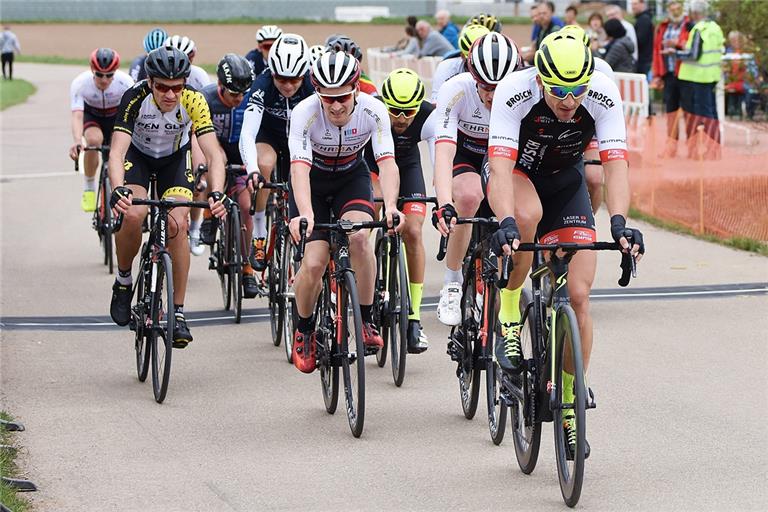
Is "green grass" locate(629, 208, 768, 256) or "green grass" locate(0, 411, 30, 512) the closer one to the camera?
"green grass" locate(0, 411, 30, 512)

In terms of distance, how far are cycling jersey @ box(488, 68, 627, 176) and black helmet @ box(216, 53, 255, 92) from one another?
14.4 feet

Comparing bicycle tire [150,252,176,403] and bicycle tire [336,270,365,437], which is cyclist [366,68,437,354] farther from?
bicycle tire [150,252,176,403]

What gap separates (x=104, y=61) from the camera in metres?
12.9

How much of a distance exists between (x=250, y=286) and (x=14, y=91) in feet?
98.1

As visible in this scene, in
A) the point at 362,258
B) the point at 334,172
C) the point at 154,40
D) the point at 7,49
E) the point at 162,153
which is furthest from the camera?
the point at 7,49

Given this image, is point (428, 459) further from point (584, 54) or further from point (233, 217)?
point (233, 217)

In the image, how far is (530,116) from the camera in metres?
6.61

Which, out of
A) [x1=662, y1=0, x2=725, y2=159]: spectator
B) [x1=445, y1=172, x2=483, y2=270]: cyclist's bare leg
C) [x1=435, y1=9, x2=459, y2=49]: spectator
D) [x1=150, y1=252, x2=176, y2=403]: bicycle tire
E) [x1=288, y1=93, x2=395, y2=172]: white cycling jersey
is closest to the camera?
[x1=288, y1=93, x2=395, y2=172]: white cycling jersey

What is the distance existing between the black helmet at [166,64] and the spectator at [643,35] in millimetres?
12591

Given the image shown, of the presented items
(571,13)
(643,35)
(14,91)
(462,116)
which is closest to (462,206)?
(462,116)

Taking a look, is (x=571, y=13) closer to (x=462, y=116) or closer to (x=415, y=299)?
(x=462, y=116)

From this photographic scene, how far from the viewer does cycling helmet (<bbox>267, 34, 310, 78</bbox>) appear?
976 centimetres

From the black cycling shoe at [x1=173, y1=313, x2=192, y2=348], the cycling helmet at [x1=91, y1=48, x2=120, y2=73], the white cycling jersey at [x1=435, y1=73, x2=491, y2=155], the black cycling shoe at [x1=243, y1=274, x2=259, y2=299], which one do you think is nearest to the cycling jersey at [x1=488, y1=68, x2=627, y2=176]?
the white cycling jersey at [x1=435, y1=73, x2=491, y2=155]

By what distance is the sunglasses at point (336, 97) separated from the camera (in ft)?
25.6
